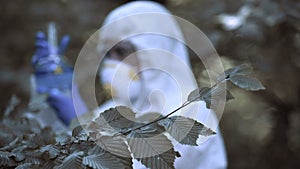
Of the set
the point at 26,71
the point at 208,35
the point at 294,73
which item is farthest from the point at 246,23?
the point at 26,71

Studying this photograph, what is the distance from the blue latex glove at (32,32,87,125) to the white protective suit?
0.11 m

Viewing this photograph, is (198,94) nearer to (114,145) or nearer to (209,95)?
(209,95)

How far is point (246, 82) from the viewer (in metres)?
0.67

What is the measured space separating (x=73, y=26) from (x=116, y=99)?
1.61m

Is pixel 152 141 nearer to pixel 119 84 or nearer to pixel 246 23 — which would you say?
pixel 119 84

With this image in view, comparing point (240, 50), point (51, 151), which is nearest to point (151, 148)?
point (51, 151)

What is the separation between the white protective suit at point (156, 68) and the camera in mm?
1315

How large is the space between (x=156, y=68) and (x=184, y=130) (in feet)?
2.66

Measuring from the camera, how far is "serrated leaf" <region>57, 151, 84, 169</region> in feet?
2.00

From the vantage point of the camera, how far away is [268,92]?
2412 mm

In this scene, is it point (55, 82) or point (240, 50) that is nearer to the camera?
point (55, 82)

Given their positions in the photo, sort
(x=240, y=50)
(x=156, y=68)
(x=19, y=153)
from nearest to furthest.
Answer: (x=19, y=153)
(x=156, y=68)
(x=240, y=50)

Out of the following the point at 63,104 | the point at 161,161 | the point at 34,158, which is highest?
the point at 63,104

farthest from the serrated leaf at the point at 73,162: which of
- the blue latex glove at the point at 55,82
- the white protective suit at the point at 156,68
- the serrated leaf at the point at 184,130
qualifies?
the blue latex glove at the point at 55,82
